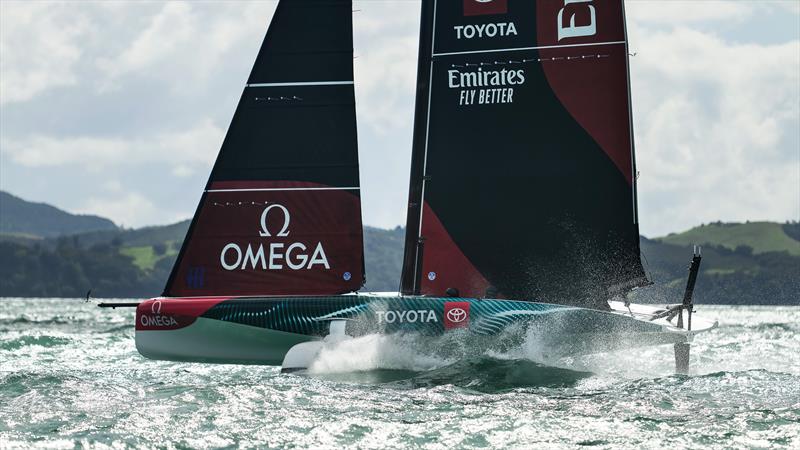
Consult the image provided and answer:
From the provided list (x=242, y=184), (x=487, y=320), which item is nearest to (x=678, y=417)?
(x=487, y=320)

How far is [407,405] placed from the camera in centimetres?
1234

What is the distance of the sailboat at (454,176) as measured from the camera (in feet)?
52.8

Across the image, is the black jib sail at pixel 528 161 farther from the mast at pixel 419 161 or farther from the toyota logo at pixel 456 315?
the toyota logo at pixel 456 315

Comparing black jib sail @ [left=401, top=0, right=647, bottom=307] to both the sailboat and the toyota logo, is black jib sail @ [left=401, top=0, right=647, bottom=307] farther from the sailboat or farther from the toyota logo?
the toyota logo

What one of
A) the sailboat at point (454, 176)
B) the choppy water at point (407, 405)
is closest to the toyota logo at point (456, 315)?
the choppy water at point (407, 405)

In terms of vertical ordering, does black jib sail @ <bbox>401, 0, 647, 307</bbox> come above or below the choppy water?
above

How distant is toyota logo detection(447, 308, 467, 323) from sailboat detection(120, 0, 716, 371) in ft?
2.30

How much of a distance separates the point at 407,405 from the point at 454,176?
4818 mm

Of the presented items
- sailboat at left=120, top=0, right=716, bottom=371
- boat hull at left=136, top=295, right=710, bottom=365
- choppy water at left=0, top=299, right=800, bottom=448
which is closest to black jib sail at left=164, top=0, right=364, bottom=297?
sailboat at left=120, top=0, right=716, bottom=371

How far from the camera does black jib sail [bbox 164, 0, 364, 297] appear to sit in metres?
16.2

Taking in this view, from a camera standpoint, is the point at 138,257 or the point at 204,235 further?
the point at 138,257

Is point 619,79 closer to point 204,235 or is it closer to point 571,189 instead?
point 571,189

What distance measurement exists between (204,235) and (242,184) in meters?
0.92

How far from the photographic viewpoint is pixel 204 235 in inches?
647
